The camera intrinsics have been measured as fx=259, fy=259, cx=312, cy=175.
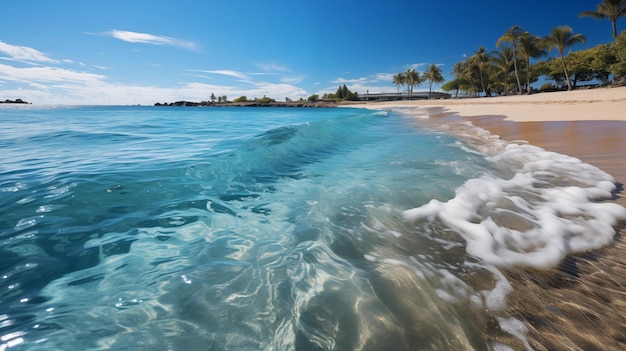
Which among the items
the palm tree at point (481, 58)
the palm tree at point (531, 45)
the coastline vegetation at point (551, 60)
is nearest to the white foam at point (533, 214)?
the coastline vegetation at point (551, 60)

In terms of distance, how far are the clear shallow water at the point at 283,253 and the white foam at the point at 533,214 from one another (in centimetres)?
2

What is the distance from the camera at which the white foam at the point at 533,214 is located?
2199 millimetres

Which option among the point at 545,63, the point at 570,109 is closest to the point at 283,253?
the point at 570,109

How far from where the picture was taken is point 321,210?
3.42 meters

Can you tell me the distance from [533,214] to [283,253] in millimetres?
2685

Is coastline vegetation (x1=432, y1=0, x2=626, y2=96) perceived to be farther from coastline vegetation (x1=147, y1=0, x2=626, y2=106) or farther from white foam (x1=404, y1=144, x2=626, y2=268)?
white foam (x1=404, y1=144, x2=626, y2=268)

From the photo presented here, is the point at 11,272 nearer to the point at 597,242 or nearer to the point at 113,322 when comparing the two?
the point at 113,322

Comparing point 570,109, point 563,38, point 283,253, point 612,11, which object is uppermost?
point 612,11

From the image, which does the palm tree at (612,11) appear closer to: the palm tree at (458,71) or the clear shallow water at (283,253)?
the palm tree at (458,71)

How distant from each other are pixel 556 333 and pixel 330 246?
1610 millimetres

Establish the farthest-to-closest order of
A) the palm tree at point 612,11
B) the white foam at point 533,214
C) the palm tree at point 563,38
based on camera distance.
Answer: the palm tree at point 563,38 < the palm tree at point 612,11 < the white foam at point 533,214

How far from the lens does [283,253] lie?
2.44 m

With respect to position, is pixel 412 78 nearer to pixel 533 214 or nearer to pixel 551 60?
pixel 551 60

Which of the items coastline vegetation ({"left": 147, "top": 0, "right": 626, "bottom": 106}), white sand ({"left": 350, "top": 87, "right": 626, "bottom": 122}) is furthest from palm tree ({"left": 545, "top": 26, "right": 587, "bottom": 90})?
white sand ({"left": 350, "top": 87, "right": 626, "bottom": 122})
